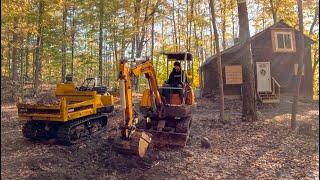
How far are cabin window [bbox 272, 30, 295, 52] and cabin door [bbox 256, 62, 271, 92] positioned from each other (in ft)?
4.54

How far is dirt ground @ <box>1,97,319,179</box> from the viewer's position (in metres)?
7.79

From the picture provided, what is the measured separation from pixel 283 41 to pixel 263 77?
312 cm

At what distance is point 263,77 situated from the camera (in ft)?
76.2

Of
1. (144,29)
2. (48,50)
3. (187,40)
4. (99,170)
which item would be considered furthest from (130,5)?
(99,170)

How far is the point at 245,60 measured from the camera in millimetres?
14594

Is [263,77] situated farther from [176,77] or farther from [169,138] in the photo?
[169,138]

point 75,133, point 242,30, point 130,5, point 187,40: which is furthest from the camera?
point 187,40

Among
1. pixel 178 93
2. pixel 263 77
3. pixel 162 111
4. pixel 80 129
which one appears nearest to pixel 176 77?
pixel 178 93

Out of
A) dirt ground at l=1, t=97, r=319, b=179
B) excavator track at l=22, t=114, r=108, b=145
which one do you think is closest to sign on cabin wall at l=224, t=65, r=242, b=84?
dirt ground at l=1, t=97, r=319, b=179

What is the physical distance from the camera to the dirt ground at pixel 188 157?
7.79 metres

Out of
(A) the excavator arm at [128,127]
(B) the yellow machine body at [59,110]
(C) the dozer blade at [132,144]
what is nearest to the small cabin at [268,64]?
(B) the yellow machine body at [59,110]

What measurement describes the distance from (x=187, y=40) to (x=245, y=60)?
76.1 feet

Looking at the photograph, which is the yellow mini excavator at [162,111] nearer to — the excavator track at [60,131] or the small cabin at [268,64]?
the excavator track at [60,131]

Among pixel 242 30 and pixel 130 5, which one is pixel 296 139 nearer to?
pixel 242 30
